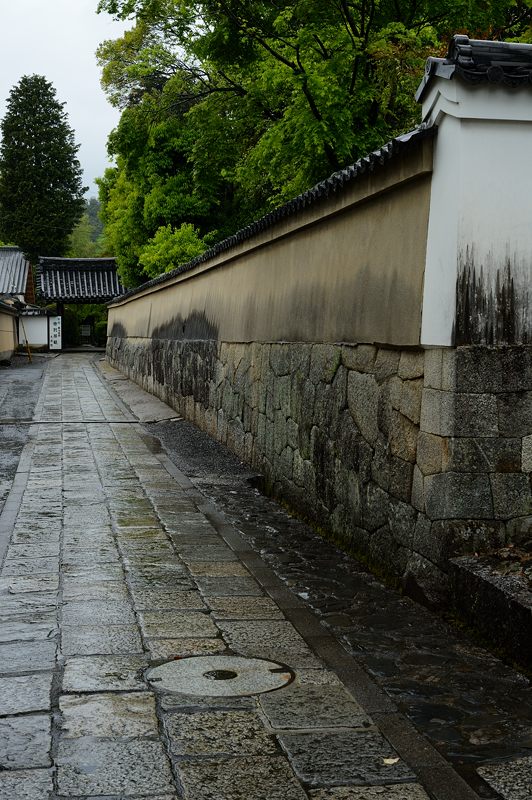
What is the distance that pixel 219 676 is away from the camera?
423 centimetres

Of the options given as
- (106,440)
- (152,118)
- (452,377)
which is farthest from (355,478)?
(152,118)

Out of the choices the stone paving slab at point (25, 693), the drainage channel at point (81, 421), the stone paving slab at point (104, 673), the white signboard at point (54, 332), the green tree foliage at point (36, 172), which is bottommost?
the stone paving slab at point (25, 693)

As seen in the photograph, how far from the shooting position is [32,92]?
59.8 meters

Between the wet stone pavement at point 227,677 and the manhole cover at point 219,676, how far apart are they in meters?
0.01

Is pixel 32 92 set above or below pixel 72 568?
above

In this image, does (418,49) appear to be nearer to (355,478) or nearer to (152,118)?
(355,478)

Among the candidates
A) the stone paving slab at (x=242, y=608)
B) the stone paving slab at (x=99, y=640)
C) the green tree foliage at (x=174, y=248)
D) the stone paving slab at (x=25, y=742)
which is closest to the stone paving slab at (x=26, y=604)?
the stone paving slab at (x=99, y=640)

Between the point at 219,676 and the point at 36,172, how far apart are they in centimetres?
5924

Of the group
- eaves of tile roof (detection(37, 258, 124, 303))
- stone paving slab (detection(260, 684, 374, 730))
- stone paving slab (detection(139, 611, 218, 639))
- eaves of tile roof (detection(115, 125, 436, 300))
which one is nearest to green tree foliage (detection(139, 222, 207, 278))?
eaves of tile roof (detection(115, 125, 436, 300))

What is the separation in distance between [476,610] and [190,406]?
37.2 ft

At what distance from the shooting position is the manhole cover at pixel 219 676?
4.06 meters

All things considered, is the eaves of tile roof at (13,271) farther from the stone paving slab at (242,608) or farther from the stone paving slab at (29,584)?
the stone paving slab at (242,608)

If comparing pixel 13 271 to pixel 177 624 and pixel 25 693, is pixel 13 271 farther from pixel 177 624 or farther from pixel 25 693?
pixel 25 693

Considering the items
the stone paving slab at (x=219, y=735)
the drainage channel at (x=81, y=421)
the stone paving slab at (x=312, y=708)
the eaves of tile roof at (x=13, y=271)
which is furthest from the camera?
the eaves of tile roof at (x=13, y=271)
